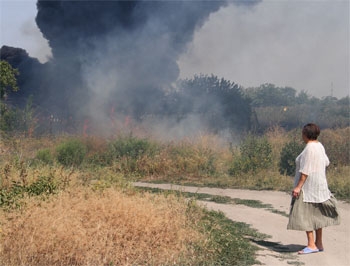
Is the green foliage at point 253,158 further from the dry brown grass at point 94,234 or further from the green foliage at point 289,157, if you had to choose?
the dry brown grass at point 94,234

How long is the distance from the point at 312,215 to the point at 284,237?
102 centimetres

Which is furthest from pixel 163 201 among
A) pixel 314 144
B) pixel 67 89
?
pixel 67 89

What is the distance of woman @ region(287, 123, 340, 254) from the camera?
5.73m

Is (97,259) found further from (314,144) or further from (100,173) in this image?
(100,173)

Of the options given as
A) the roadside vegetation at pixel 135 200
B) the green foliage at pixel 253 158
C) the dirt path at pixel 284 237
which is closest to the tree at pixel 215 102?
the roadside vegetation at pixel 135 200

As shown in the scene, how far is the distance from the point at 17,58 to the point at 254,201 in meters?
24.6

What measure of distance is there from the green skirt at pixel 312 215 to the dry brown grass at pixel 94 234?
132 centimetres

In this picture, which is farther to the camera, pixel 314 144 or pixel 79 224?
pixel 314 144

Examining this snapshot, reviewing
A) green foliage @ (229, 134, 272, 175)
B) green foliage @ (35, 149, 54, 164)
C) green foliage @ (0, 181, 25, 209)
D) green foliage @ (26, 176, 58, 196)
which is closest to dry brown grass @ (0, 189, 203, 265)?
green foliage @ (0, 181, 25, 209)

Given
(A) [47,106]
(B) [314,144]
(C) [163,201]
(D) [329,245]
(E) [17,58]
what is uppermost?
(E) [17,58]

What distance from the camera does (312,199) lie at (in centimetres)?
575

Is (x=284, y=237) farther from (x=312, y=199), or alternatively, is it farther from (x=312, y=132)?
(x=312, y=132)

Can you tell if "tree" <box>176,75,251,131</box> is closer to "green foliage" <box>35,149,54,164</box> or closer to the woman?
"green foliage" <box>35,149,54,164</box>

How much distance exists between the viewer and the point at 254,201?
9625 mm
